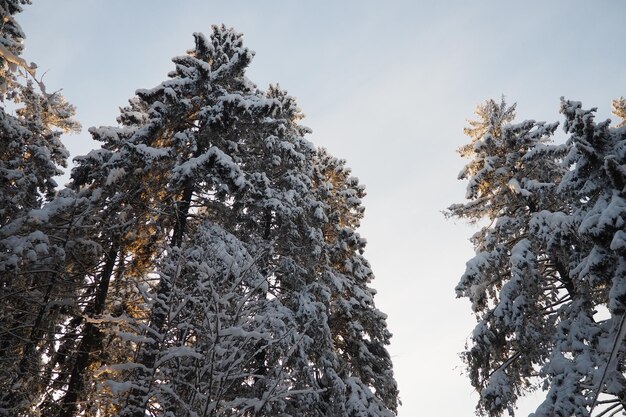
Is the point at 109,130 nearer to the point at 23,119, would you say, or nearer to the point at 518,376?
the point at 23,119

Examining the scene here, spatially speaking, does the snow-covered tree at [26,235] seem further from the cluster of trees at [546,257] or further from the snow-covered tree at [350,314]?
the cluster of trees at [546,257]

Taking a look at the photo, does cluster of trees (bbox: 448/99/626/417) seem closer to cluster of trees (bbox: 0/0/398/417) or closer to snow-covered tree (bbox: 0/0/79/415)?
cluster of trees (bbox: 0/0/398/417)

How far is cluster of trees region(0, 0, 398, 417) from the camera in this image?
8.92m

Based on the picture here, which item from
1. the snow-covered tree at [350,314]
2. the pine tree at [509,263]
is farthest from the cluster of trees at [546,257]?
the snow-covered tree at [350,314]

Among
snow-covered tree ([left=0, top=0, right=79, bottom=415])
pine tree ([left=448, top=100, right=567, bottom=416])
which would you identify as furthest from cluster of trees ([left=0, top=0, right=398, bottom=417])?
pine tree ([left=448, top=100, right=567, bottom=416])

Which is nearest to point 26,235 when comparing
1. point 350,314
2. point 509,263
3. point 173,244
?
point 173,244

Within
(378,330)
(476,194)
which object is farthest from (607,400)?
(378,330)

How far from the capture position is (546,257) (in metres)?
12.2

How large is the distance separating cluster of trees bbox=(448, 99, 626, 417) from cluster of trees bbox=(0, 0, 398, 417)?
4505 millimetres

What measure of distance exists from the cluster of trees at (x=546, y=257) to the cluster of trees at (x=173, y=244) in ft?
14.8

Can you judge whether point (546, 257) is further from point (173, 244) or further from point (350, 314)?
point (173, 244)

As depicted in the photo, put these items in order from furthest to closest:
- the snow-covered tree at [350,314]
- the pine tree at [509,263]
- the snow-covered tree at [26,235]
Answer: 1. the snow-covered tree at [350,314]
2. the pine tree at [509,263]
3. the snow-covered tree at [26,235]

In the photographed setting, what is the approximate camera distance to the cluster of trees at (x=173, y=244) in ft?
29.3

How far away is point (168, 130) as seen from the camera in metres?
12.2
